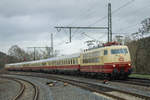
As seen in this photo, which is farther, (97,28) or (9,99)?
(97,28)

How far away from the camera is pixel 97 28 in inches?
1075

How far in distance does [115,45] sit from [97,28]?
6.41m

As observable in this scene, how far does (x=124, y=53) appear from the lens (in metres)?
20.6

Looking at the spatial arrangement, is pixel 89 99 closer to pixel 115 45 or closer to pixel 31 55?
pixel 115 45

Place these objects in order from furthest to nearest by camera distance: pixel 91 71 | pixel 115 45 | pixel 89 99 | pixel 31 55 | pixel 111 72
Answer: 1. pixel 31 55
2. pixel 91 71
3. pixel 115 45
4. pixel 111 72
5. pixel 89 99

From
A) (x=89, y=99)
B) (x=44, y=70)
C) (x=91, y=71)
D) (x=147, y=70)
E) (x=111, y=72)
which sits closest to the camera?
(x=89, y=99)


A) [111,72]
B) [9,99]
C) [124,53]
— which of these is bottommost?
[9,99]

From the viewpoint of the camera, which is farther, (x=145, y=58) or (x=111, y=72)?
(x=145, y=58)

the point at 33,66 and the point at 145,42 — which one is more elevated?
the point at 145,42

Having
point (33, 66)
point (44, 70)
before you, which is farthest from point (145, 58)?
point (33, 66)

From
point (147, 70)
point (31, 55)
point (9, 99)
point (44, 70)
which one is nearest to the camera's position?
point (9, 99)

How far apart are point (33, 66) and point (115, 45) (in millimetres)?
38575

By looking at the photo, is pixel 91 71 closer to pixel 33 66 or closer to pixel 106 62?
pixel 106 62

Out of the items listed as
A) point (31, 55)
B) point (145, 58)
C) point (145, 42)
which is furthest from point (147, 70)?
point (31, 55)
